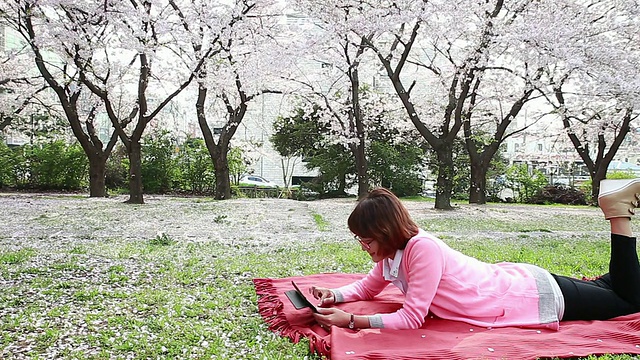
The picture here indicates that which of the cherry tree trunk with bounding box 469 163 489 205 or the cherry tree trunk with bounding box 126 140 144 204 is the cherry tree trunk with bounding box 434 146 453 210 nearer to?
the cherry tree trunk with bounding box 469 163 489 205

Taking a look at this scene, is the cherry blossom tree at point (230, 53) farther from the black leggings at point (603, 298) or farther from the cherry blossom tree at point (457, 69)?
the black leggings at point (603, 298)

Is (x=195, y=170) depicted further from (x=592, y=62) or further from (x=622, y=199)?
(x=622, y=199)

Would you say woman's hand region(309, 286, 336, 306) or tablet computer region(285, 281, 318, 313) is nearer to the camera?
tablet computer region(285, 281, 318, 313)

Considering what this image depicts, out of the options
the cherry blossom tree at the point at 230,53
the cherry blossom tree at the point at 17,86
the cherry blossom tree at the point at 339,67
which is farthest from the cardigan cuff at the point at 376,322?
the cherry blossom tree at the point at 17,86

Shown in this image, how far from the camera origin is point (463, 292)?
9.06ft

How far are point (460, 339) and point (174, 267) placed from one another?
2768 mm

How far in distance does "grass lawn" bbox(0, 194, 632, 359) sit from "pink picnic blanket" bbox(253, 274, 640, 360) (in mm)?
121

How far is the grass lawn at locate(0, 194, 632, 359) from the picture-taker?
262 cm

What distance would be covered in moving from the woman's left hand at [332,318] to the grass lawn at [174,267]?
0.66ft

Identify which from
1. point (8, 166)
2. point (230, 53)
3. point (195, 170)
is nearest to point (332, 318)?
point (230, 53)

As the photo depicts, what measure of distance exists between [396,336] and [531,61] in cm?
1124

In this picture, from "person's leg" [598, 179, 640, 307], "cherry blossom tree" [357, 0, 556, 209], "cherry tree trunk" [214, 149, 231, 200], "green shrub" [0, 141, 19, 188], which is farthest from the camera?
"green shrub" [0, 141, 19, 188]

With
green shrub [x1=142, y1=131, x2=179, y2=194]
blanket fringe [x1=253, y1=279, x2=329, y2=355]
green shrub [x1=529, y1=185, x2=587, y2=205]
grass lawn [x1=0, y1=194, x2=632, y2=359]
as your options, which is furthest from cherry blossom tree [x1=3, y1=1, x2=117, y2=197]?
green shrub [x1=529, y1=185, x2=587, y2=205]

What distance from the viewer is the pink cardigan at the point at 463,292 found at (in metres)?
2.67
